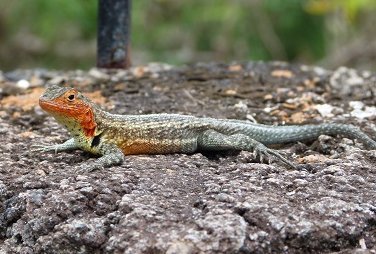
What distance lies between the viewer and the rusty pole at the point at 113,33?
5.16 m

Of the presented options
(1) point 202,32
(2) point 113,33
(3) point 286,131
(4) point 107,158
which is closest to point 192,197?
(4) point 107,158

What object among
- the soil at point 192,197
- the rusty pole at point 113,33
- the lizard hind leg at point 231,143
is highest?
the rusty pole at point 113,33

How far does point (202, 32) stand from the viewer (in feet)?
28.9

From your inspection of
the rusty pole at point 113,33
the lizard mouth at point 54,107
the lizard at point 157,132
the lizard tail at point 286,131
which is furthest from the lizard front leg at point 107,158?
the rusty pole at point 113,33

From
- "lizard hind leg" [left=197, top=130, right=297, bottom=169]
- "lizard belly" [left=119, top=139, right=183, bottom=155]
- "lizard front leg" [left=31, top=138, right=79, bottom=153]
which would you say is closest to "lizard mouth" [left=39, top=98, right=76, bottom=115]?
"lizard front leg" [left=31, top=138, right=79, bottom=153]

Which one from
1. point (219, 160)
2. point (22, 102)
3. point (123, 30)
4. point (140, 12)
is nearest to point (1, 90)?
point (22, 102)

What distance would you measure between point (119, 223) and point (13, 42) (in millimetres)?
7131

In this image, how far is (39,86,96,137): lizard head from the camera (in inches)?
148

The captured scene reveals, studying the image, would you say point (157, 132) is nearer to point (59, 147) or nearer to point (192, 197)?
point (59, 147)

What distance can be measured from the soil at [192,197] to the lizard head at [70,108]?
0.17 meters

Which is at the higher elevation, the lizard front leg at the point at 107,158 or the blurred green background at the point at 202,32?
the blurred green background at the point at 202,32

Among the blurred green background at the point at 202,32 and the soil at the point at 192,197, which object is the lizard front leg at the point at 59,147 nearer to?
the soil at the point at 192,197

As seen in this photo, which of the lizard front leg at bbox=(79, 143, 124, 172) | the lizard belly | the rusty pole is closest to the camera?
the lizard front leg at bbox=(79, 143, 124, 172)

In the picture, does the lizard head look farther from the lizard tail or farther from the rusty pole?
the rusty pole
